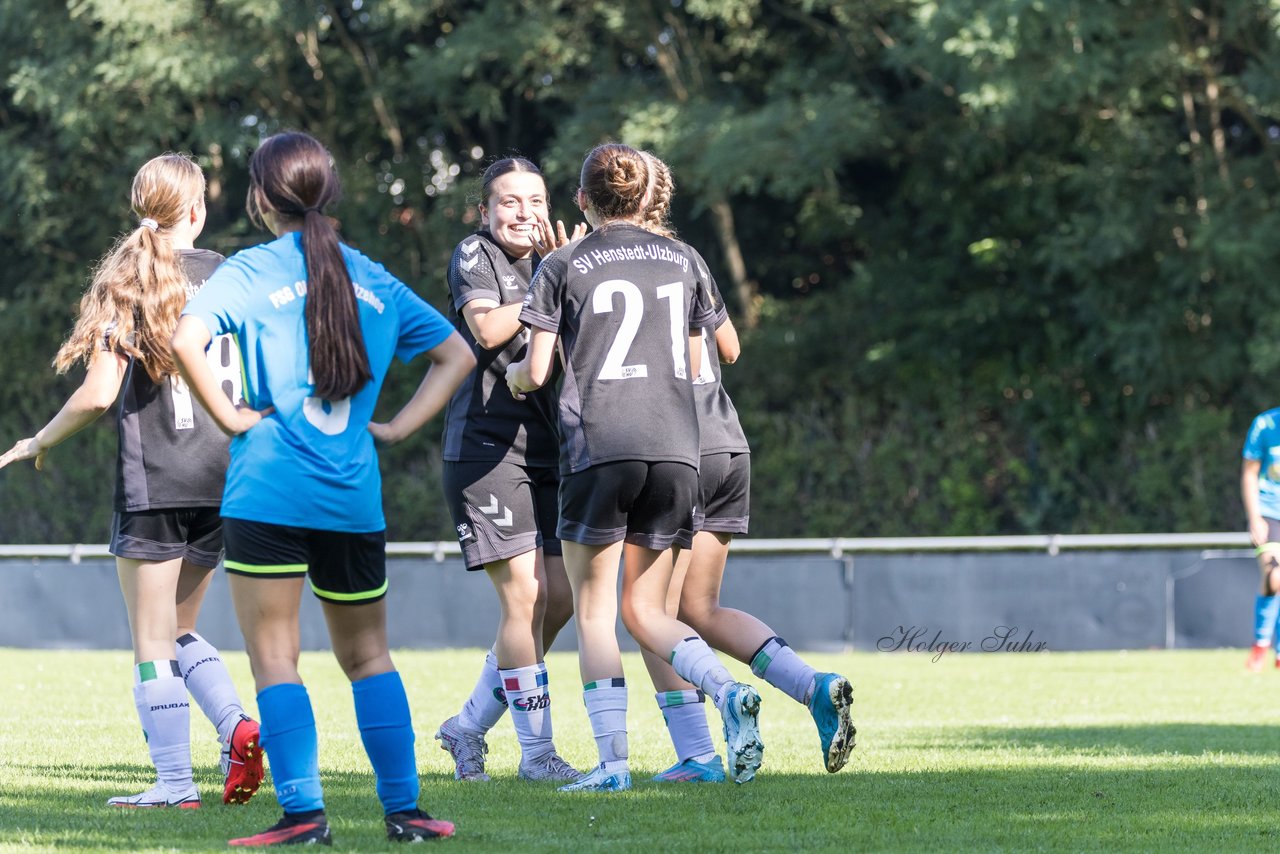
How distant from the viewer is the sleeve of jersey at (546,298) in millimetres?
5328

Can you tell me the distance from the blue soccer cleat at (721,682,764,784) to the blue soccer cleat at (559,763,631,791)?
41 centimetres

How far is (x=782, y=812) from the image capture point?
5.09 meters

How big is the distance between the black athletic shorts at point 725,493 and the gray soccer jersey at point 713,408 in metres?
0.04

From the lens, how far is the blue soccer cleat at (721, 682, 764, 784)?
17.1 ft

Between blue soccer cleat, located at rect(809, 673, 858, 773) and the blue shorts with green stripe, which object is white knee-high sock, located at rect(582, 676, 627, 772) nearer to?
blue soccer cleat, located at rect(809, 673, 858, 773)

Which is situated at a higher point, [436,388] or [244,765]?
[436,388]

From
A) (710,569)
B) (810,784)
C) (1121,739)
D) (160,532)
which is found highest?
(160,532)

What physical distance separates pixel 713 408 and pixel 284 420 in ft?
7.00

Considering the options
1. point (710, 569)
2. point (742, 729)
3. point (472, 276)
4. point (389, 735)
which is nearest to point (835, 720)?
point (742, 729)

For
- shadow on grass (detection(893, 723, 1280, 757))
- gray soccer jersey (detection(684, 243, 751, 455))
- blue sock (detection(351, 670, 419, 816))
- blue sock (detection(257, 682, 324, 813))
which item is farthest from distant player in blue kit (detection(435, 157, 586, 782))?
shadow on grass (detection(893, 723, 1280, 757))

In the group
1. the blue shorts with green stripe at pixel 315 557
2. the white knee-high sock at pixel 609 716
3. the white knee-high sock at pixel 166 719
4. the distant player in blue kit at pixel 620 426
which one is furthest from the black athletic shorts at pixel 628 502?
the white knee-high sock at pixel 166 719

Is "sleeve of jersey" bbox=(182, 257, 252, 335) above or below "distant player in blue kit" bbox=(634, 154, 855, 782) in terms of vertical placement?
above

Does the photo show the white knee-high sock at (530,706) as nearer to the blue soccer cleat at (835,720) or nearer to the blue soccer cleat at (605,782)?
the blue soccer cleat at (605,782)

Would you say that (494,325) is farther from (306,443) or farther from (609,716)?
(306,443)
